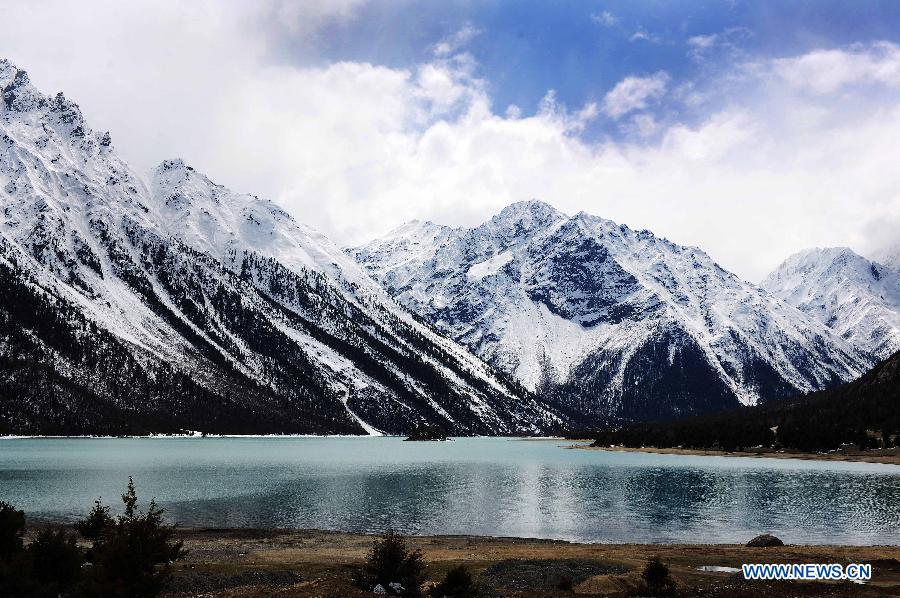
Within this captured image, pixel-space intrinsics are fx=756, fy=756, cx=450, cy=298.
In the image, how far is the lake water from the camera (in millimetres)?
70500

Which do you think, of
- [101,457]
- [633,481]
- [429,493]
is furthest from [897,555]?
[101,457]

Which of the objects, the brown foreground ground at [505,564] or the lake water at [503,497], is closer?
the brown foreground ground at [505,564]

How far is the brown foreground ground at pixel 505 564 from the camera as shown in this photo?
36406mm

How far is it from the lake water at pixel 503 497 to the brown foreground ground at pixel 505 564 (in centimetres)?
860

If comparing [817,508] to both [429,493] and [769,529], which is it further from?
[429,493]

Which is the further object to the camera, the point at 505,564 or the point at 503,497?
the point at 503,497

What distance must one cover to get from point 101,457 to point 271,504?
9242 centimetres

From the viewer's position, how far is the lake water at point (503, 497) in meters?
70.5

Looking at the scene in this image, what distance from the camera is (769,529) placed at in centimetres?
6975

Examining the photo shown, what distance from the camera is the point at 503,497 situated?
97.2m

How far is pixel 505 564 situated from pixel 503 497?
52.8m

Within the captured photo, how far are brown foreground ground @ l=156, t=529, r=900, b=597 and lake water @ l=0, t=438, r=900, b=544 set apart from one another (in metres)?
8.60

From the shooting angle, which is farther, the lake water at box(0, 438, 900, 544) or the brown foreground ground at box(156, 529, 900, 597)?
the lake water at box(0, 438, 900, 544)

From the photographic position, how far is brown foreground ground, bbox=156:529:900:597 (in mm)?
36406
